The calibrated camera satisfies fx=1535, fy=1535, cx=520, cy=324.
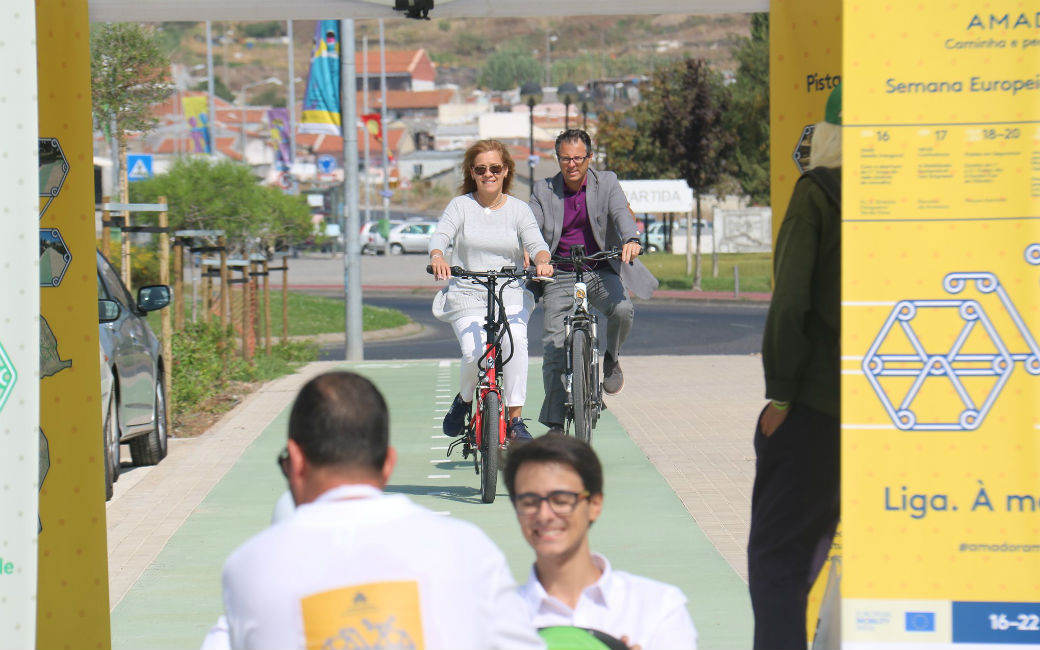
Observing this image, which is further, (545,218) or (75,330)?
(545,218)

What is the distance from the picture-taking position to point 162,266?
12.4 m

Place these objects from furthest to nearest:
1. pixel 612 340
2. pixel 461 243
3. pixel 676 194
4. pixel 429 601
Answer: pixel 676 194, pixel 612 340, pixel 461 243, pixel 429 601

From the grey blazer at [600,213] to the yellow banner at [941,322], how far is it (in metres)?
5.08

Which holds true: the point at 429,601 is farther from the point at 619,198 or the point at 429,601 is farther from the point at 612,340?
the point at 612,340

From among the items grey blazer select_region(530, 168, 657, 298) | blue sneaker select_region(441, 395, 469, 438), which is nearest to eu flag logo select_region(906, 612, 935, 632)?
grey blazer select_region(530, 168, 657, 298)

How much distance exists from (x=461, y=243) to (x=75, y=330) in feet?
13.4

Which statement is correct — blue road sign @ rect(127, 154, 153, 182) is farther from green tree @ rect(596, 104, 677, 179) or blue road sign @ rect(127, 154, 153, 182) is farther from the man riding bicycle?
green tree @ rect(596, 104, 677, 179)

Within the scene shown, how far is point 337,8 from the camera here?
236 inches

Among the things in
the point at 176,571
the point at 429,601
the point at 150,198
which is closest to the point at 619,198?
the point at 176,571

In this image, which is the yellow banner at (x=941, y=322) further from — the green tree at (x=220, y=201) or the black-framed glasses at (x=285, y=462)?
the green tree at (x=220, y=201)

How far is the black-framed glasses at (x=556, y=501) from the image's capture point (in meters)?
3.40

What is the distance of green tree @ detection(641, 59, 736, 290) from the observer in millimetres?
40906

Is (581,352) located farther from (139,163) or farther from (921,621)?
(139,163)

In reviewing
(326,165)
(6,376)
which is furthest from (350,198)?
(326,165)
